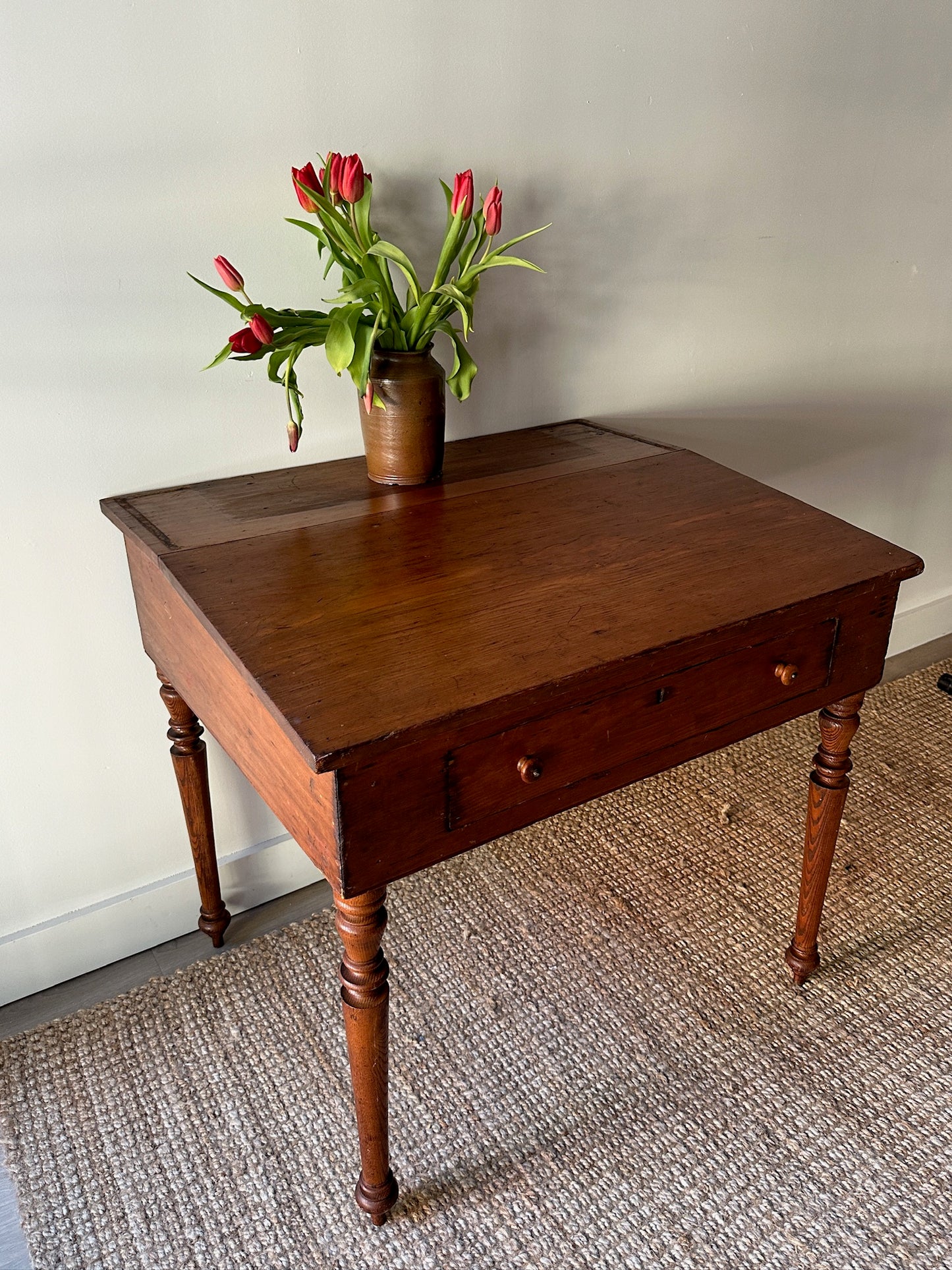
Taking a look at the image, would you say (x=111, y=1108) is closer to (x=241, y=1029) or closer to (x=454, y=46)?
(x=241, y=1029)

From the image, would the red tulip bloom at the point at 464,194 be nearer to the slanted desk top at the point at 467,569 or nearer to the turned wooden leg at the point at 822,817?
the slanted desk top at the point at 467,569

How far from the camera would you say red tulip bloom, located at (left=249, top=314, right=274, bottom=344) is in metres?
1.26

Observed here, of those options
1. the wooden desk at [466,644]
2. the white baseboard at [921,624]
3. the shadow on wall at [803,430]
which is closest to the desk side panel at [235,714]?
the wooden desk at [466,644]

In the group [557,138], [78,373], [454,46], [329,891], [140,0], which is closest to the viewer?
[140,0]

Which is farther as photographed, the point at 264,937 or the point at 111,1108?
the point at 264,937

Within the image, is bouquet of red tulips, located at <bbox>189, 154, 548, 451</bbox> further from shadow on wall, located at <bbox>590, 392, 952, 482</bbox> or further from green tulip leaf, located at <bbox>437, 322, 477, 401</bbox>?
shadow on wall, located at <bbox>590, 392, 952, 482</bbox>

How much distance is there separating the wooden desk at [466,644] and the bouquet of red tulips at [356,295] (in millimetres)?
190

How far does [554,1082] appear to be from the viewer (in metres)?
1.48

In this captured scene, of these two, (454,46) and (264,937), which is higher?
(454,46)

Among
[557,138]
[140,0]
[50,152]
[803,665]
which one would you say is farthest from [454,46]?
[803,665]

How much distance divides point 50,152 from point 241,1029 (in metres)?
1.18

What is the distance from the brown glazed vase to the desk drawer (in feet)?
1.61

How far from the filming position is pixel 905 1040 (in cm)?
156

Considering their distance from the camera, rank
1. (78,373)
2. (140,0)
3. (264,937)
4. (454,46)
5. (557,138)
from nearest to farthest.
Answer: (140,0) → (78,373) → (454,46) → (557,138) → (264,937)
